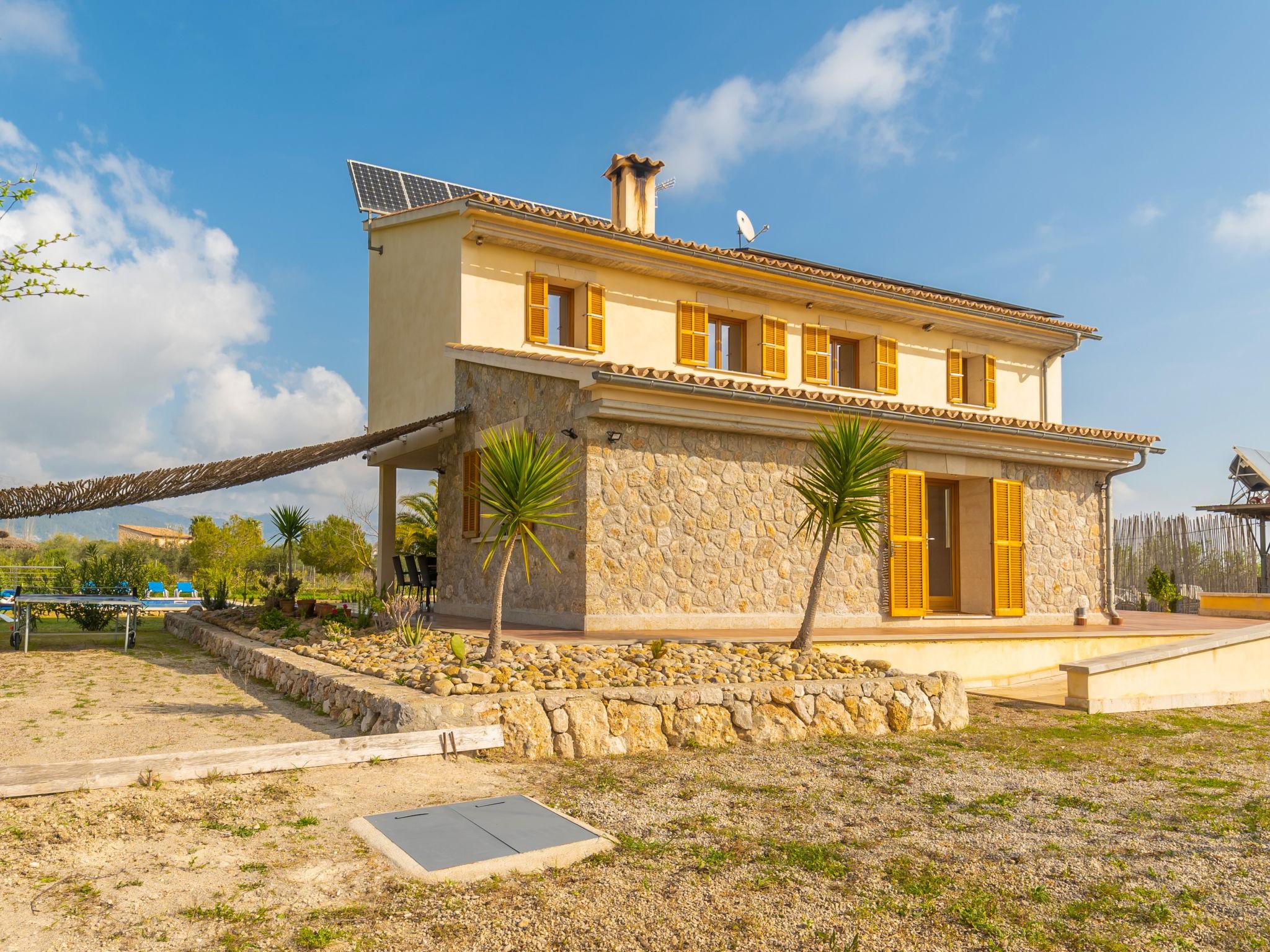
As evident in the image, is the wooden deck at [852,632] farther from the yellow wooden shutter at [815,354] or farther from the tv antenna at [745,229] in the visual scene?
the tv antenna at [745,229]

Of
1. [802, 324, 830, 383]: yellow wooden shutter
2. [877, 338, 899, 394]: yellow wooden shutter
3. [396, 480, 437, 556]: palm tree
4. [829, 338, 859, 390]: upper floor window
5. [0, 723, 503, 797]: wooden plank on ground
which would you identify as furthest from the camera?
[396, 480, 437, 556]: palm tree

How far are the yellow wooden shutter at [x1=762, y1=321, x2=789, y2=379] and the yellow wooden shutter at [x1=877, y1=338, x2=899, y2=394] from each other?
1.90 metres

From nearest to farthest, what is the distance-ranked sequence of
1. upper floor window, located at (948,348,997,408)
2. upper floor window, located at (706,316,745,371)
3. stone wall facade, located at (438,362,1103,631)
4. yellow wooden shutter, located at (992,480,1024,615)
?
stone wall facade, located at (438,362,1103,631), yellow wooden shutter, located at (992,480,1024,615), upper floor window, located at (706,316,745,371), upper floor window, located at (948,348,997,408)

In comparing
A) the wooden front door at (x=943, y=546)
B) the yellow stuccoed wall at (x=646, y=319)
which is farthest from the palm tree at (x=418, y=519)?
the wooden front door at (x=943, y=546)

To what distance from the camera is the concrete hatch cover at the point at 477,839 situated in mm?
3676

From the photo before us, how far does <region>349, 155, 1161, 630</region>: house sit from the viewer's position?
394 inches

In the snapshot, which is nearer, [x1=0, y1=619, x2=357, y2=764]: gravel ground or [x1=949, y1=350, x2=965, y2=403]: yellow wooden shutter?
[x1=0, y1=619, x2=357, y2=764]: gravel ground

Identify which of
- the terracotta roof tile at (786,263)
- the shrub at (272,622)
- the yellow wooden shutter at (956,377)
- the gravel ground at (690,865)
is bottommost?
the gravel ground at (690,865)

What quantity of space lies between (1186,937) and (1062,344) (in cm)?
1629

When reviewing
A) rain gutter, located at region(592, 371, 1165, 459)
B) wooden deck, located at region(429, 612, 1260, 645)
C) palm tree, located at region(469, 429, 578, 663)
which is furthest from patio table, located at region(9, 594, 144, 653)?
rain gutter, located at region(592, 371, 1165, 459)

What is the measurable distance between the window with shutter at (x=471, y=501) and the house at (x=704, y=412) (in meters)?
0.06

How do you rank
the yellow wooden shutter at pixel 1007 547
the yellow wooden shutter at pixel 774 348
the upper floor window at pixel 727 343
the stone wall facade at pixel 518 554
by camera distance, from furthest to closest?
the upper floor window at pixel 727 343, the yellow wooden shutter at pixel 774 348, the yellow wooden shutter at pixel 1007 547, the stone wall facade at pixel 518 554

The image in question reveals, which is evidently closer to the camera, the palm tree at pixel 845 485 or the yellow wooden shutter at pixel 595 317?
the palm tree at pixel 845 485

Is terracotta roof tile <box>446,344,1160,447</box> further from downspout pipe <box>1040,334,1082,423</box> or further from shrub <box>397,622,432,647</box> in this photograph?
downspout pipe <box>1040,334,1082,423</box>
